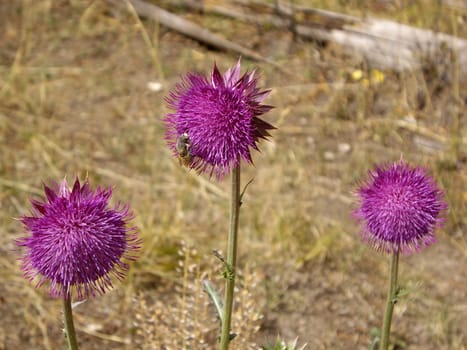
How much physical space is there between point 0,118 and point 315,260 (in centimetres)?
233

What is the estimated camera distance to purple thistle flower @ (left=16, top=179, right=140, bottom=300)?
185 centimetres

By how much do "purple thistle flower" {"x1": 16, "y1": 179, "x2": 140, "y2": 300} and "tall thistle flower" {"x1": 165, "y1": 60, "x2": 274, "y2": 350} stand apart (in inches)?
10.2

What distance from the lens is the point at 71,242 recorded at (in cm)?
185

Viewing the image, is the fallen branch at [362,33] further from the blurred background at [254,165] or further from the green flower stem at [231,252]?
the green flower stem at [231,252]

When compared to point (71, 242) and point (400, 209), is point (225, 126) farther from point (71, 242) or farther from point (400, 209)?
point (400, 209)

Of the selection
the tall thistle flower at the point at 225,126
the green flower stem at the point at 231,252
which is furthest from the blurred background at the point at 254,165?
the tall thistle flower at the point at 225,126

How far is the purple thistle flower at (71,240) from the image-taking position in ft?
6.07

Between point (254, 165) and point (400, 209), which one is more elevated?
point (254, 165)

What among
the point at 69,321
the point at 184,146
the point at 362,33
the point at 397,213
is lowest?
the point at 69,321

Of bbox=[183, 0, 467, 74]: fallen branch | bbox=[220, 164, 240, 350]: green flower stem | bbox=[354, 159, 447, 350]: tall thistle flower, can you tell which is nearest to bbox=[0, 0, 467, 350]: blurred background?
bbox=[183, 0, 467, 74]: fallen branch

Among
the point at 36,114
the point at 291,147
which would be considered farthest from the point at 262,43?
the point at 36,114

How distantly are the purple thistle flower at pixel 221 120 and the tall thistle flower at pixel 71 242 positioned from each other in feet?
0.84

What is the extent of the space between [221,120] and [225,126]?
2cm

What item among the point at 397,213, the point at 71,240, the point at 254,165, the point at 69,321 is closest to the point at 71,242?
the point at 71,240
